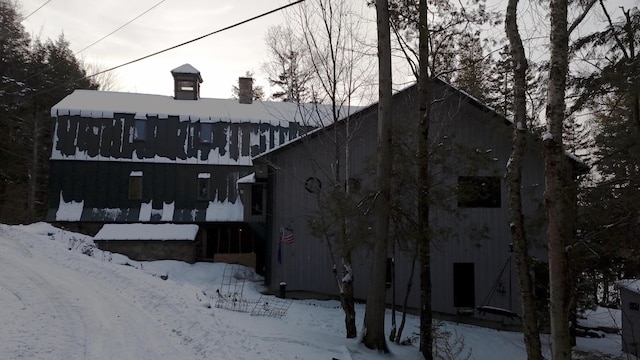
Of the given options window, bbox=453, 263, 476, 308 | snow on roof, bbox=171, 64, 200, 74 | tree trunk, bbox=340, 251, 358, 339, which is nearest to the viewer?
tree trunk, bbox=340, 251, 358, 339

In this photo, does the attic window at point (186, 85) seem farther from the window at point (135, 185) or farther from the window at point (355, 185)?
the window at point (355, 185)

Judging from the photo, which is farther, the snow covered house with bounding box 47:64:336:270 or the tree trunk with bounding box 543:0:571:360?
the snow covered house with bounding box 47:64:336:270

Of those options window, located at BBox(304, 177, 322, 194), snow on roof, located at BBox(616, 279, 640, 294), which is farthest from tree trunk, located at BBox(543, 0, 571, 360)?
window, located at BBox(304, 177, 322, 194)

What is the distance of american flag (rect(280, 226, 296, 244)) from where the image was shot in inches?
708

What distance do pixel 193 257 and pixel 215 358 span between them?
15.6m

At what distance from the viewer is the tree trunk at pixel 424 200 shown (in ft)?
36.7

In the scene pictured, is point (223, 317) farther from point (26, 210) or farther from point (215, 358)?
point (26, 210)

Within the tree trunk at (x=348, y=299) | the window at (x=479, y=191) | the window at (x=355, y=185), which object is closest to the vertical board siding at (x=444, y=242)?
the window at (x=479, y=191)

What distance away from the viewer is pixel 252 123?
2695 cm

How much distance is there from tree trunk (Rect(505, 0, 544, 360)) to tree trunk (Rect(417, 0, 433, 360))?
9.22 ft

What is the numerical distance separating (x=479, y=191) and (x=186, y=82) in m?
20.1

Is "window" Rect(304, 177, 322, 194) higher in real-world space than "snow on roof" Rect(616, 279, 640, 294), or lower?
higher

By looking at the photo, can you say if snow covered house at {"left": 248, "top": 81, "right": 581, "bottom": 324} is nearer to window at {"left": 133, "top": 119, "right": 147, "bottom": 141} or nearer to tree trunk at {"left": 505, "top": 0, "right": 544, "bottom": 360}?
tree trunk at {"left": 505, "top": 0, "right": 544, "bottom": 360}

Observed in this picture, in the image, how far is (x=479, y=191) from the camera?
16.2 m
